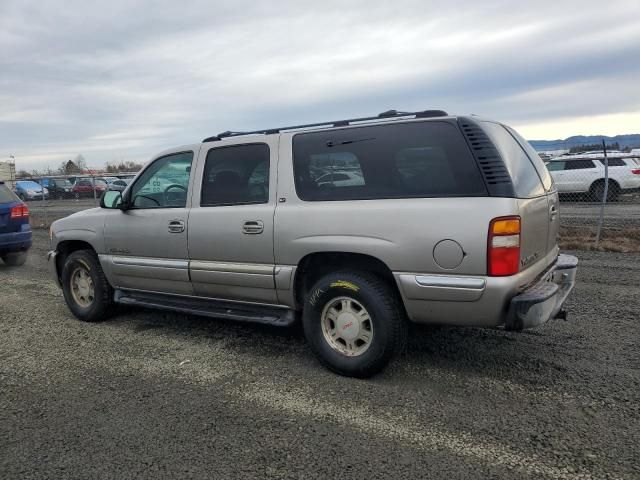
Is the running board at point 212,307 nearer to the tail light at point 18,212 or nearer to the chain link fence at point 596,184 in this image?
the tail light at point 18,212

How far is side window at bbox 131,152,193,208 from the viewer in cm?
475

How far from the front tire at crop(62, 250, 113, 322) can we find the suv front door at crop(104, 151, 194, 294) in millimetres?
249

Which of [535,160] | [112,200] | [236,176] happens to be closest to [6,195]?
[112,200]

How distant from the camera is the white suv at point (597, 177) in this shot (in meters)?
15.7

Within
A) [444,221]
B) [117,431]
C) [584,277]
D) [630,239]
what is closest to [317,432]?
[117,431]

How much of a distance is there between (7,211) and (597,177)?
50.9ft

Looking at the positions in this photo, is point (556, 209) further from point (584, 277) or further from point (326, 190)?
point (584, 277)

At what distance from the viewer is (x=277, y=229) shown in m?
4.00

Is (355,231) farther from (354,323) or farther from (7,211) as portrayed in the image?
(7,211)

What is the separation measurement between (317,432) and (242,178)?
2.22 m

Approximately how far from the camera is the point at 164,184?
4.95 m

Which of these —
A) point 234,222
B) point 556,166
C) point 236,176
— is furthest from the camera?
point 556,166

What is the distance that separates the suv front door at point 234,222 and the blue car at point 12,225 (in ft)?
19.1

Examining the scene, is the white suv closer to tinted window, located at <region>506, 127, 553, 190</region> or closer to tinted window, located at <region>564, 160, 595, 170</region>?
tinted window, located at <region>564, 160, 595, 170</region>
